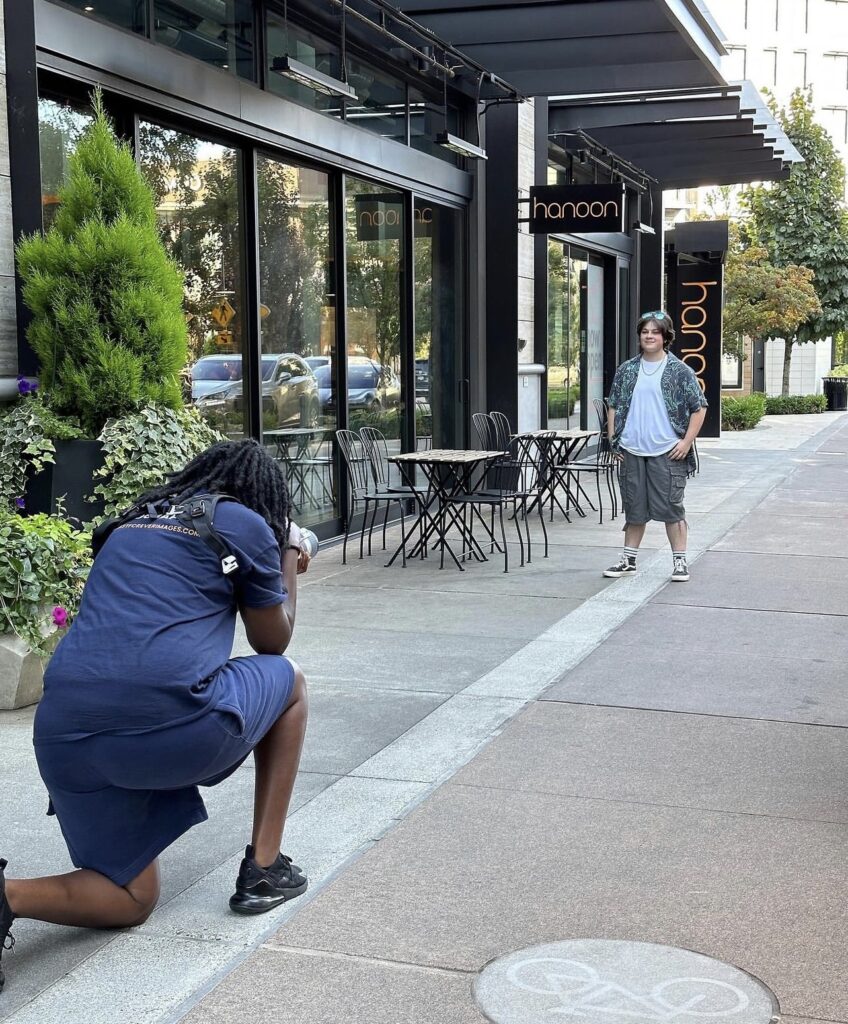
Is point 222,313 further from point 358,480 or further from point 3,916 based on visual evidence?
point 3,916

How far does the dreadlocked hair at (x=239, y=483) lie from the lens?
141 inches

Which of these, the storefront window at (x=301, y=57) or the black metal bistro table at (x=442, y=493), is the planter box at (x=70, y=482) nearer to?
the black metal bistro table at (x=442, y=493)

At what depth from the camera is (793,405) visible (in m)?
34.1

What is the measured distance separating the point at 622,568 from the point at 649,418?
110cm

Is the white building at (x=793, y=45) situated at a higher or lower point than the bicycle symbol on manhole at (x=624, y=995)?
higher

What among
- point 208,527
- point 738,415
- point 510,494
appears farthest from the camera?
point 738,415

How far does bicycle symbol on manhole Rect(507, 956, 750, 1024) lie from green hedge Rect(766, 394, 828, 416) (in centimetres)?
3159

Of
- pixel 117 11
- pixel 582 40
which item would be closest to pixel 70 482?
pixel 117 11

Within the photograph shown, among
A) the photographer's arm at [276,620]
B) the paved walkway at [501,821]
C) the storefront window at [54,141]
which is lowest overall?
the paved walkway at [501,821]

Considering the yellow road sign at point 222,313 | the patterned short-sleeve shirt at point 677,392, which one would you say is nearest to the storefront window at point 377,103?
the yellow road sign at point 222,313

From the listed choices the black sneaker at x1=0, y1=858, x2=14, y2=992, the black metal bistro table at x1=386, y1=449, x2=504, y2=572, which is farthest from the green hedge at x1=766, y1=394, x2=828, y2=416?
the black sneaker at x1=0, y1=858, x2=14, y2=992

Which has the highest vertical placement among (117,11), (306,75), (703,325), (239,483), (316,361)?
(117,11)

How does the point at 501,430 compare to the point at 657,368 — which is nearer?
the point at 657,368

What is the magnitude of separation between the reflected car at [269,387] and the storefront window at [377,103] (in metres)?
2.39
